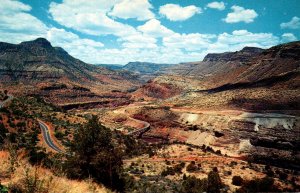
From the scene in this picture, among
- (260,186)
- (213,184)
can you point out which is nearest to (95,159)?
(213,184)

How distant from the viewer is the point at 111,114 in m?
92.9

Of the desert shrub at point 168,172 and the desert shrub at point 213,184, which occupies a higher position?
the desert shrub at point 213,184

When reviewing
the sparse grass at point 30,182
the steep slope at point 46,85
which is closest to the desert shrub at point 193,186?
the sparse grass at point 30,182

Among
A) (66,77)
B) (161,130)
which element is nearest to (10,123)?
(161,130)

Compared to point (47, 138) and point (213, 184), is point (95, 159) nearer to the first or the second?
point (213, 184)

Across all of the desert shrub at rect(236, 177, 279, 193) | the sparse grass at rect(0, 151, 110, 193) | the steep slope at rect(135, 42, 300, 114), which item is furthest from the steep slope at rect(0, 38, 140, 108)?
the sparse grass at rect(0, 151, 110, 193)

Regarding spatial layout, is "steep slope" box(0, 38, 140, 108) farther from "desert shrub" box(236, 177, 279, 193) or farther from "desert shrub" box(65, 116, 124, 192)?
"desert shrub" box(65, 116, 124, 192)

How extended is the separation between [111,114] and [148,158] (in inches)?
2071

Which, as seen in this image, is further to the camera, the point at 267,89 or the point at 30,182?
the point at 267,89

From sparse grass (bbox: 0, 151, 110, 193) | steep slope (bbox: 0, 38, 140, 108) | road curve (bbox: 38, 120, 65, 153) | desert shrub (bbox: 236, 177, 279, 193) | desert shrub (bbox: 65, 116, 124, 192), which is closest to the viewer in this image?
sparse grass (bbox: 0, 151, 110, 193)

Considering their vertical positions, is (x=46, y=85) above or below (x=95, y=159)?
above

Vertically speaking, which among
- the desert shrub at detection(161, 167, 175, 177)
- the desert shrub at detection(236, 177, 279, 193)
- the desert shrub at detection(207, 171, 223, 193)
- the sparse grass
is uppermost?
the sparse grass

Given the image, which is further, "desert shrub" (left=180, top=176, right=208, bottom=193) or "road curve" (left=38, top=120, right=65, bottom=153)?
"road curve" (left=38, top=120, right=65, bottom=153)

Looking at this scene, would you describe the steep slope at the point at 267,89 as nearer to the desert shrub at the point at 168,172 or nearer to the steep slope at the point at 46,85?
the desert shrub at the point at 168,172
